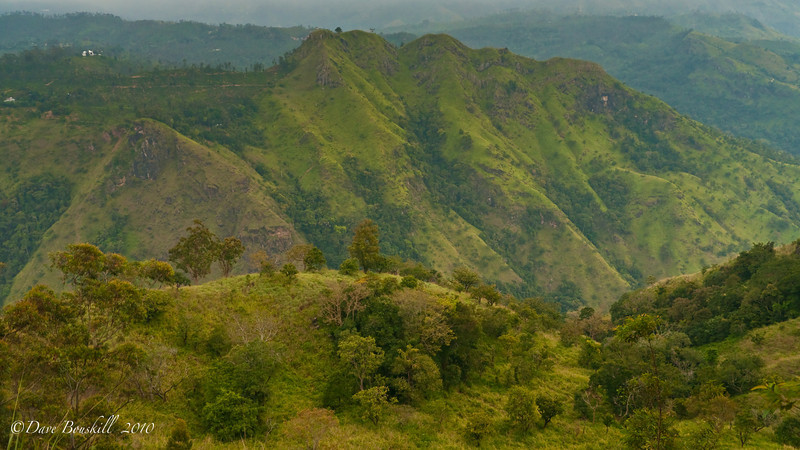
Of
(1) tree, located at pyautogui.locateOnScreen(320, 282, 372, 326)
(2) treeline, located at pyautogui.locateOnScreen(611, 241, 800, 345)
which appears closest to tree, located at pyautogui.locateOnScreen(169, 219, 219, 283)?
(1) tree, located at pyautogui.locateOnScreen(320, 282, 372, 326)

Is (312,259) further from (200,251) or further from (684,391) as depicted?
(684,391)

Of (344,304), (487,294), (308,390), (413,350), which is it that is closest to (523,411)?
(413,350)

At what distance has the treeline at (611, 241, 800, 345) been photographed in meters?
65.4

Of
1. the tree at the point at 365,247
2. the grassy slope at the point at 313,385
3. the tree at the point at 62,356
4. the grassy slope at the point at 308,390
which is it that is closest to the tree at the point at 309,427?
the grassy slope at the point at 313,385

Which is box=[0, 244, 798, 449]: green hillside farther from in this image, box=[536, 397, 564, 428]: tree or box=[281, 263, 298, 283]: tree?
box=[281, 263, 298, 283]: tree

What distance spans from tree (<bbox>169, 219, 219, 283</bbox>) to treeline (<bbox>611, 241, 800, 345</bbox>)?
3342 inches

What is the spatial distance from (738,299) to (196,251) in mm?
96471

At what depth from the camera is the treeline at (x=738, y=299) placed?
6544 centimetres

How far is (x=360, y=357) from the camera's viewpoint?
149ft

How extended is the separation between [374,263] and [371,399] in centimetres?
3958

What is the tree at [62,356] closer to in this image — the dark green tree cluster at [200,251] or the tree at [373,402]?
the tree at [373,402]

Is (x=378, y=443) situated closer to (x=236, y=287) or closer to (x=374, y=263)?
(x=236, y=287)

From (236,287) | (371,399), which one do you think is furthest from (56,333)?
(236,287)

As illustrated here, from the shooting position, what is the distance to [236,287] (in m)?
60.7
